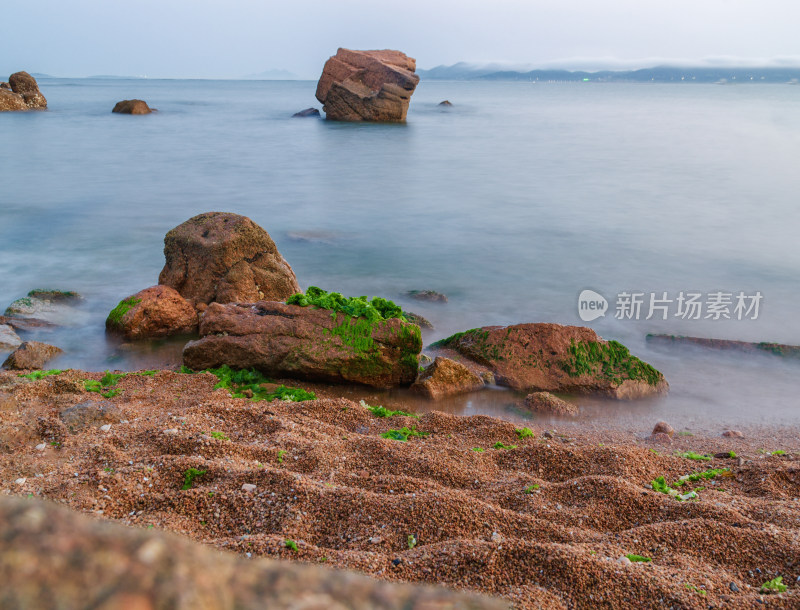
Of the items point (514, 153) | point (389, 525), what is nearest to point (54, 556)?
point (389, 525)

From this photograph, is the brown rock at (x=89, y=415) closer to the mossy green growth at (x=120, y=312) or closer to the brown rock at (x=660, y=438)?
the mossy green growth at (x=120, y=312)

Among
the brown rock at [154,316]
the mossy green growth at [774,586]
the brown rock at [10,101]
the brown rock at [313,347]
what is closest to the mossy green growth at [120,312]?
the brown rock at [154,316]

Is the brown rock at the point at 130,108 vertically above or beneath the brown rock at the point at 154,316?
above

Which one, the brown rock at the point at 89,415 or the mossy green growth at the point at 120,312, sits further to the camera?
the mossy green growth at the point at 120,312

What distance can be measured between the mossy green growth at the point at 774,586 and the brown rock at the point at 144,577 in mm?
3448

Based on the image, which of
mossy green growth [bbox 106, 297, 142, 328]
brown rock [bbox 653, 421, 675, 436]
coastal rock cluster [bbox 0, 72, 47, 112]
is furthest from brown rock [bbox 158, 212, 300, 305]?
coastal rock cluster [bbox 0, 72, 47, 112]

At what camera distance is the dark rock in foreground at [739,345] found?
931cm

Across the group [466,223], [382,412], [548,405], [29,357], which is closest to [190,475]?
[382,412]

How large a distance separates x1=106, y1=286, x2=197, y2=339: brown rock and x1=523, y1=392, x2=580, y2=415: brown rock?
4737 millimetres

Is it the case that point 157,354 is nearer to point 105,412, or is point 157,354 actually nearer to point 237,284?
point 237,284

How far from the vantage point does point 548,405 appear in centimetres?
749

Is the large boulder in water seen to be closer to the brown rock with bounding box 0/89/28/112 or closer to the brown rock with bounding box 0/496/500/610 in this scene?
the brown rock with bounding box 0/496/500/610

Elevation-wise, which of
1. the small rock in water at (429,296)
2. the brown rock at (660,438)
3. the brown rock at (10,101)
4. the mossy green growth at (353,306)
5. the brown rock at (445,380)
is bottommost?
the brown rock at (660,438)

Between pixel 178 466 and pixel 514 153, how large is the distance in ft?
94.0
